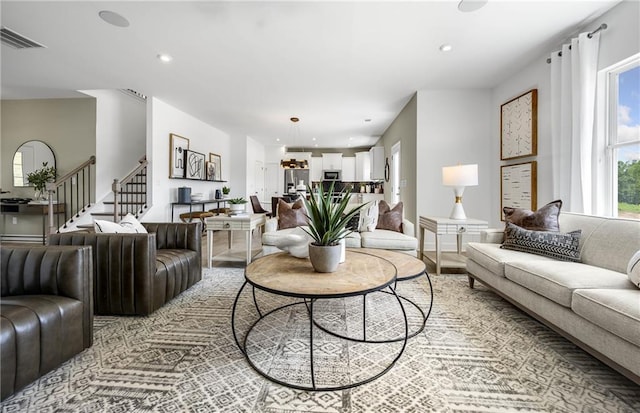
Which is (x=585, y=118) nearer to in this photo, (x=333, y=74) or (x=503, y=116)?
(x=503, y=116)

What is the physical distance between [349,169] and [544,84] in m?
6.52

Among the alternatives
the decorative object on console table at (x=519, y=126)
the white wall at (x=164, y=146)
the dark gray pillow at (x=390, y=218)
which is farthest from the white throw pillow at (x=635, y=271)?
the white wall at (x=164, y=146)

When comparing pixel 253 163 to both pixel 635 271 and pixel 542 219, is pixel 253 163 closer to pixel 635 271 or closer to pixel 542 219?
pixel 542 219

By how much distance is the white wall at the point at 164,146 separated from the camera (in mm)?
4832

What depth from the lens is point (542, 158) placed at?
3416mm

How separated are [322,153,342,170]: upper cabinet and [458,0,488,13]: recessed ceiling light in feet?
23.3

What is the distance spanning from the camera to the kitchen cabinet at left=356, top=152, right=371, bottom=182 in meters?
9.30

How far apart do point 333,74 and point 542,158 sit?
9.34 ft

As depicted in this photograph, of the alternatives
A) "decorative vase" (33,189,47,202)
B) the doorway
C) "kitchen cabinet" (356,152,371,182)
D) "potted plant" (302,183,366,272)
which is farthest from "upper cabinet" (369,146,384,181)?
"decorative vase" (33,189,47,202)

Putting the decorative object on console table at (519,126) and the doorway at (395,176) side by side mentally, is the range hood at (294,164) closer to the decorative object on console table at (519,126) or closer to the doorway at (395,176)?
the doorway at (395,176)

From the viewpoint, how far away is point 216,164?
281 inches

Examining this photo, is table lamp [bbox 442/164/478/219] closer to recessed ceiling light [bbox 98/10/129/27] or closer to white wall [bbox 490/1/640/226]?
white wall [bbox 490/1/640/226]

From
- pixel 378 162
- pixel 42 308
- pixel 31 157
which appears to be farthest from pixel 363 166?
pixel 42 308

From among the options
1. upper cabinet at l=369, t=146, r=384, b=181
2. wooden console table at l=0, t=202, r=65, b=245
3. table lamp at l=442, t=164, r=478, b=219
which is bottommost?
wooden console table at l=0, t=202, r=65, b=245
